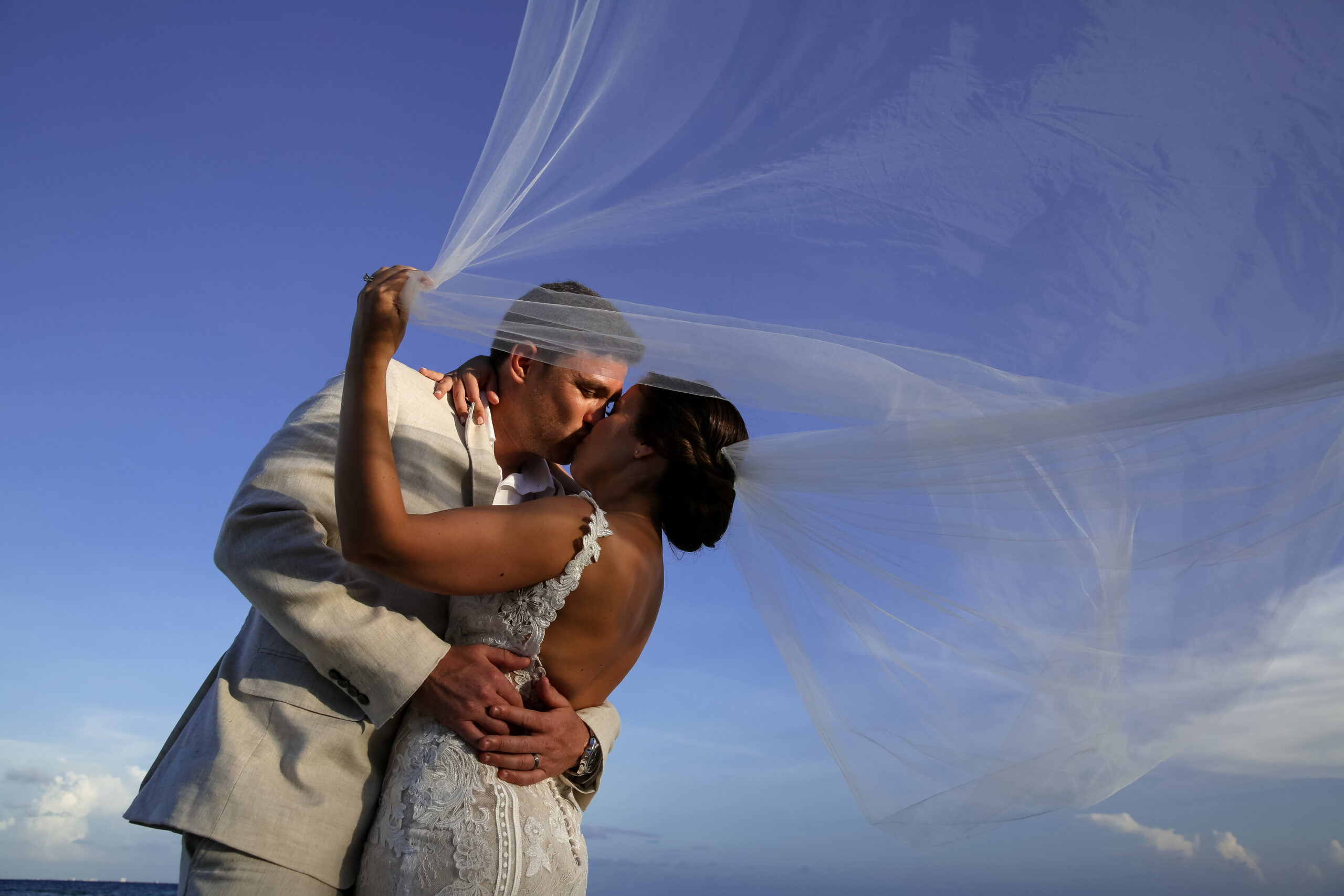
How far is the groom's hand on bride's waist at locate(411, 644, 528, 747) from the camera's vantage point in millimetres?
2553

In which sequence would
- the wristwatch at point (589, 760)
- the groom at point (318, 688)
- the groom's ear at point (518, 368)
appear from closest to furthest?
1. the groom at point (318, 688)
2. the wristwatch at point (589, 760)
3. the groom's ear at point (518, 368)

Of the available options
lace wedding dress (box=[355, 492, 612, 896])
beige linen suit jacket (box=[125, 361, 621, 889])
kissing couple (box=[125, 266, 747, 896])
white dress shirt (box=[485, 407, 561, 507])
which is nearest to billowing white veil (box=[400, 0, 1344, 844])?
kissing couple (box=[125, 266, 747, 896])

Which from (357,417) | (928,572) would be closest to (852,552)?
(928,572)

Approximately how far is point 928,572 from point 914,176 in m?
1.34

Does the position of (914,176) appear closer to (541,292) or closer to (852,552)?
(541,292)

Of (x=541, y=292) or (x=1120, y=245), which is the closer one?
(x=1120, y=245)

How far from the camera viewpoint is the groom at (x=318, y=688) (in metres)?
2.41

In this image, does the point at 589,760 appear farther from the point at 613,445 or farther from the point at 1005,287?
the point at 1005,287

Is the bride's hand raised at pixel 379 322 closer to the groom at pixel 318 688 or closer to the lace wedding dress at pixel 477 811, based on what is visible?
the groom at pixel 318 688

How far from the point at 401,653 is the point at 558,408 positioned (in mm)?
1077

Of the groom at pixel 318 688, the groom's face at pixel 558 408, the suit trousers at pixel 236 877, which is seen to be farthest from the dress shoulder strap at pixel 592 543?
the suit trousers at pixel 236 877

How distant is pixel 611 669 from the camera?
3102 mm

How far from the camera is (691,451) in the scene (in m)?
3.04

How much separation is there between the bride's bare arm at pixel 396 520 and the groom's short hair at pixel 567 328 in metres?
0.33
